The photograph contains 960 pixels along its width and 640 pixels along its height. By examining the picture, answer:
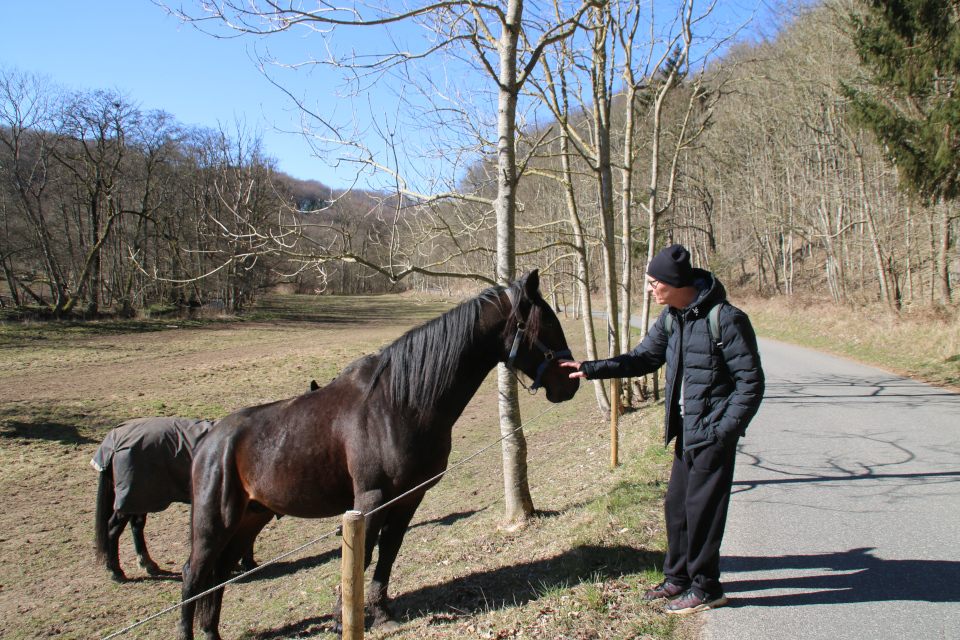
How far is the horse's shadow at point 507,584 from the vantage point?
3.43 metres

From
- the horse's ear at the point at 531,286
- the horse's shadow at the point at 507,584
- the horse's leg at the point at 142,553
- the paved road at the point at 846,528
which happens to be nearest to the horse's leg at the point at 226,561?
the horse's shadow at the point at 507,584

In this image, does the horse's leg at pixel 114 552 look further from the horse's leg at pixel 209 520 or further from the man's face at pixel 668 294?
the man's face at pixel 668 294

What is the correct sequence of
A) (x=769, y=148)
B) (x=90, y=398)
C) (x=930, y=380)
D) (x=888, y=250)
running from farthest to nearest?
1. (x=769, y=148)
2. (x=888, y=250)
3. (x=90, y=398)
4. (x=930, y=380)

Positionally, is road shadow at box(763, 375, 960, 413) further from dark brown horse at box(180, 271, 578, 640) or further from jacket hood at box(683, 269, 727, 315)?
dark brown horse at box(180, 271, 578, 640)

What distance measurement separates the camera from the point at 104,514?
5062 mm

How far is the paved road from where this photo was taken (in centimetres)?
267

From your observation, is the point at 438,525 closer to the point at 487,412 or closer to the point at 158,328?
the point at 487,412

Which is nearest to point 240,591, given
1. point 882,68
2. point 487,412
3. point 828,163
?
point 487,412

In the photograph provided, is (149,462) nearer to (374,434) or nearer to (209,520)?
(209,520)

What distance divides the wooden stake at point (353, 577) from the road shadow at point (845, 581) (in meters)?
2.04

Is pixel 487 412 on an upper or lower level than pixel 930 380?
lower

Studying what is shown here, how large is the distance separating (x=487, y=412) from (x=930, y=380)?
8.68 meters

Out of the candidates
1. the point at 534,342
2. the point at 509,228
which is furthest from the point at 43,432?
the point at 534,342

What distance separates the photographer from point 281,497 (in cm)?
331
